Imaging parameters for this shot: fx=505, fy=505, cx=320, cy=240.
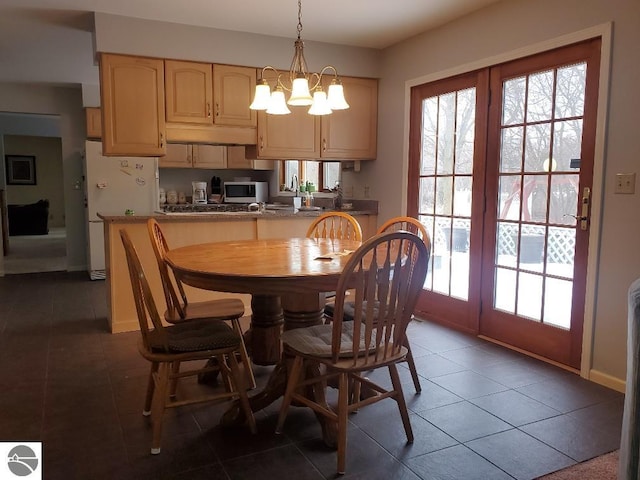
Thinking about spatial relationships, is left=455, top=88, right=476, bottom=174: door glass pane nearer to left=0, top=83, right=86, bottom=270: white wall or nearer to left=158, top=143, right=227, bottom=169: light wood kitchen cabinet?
left=158, top=143, right=227, bottom=169: light wood kitchen cabinet

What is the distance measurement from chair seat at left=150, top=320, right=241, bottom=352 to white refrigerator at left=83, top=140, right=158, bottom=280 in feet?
12.0

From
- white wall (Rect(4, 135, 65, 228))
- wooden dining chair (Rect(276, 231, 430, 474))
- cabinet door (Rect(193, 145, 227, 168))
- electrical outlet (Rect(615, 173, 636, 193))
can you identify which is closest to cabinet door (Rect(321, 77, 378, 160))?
electrical outlet (Rect(615, 173, 636, 193))

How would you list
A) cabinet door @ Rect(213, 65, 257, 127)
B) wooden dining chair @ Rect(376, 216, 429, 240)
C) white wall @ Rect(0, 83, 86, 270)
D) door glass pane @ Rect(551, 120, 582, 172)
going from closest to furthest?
1. wooden dining chair @ Rect(376, 216, 429, 240)
2. door glass pane @ Rect(551, 120, 582, 172)
3. cabinet door @ Rect(213, 65, 257, 127)
4. white wall @ Rect(0, 83, 86, 270)

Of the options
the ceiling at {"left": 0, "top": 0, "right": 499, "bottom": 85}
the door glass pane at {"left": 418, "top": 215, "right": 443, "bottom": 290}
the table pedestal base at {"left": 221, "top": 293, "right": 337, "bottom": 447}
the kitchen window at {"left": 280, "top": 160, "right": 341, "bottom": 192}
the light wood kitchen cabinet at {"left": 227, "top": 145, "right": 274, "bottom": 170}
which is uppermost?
the ceiling at {"left": 0, "top": 0, "right": 499, "bottom": 85}

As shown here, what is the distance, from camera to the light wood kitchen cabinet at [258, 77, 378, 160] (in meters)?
4.29

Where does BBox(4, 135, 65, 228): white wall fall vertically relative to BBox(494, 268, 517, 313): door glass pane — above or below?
above

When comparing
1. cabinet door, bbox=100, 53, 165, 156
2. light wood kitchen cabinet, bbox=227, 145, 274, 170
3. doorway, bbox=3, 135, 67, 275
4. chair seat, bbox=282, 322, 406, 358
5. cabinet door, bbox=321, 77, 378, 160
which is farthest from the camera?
doorway, bbox=3, 135, 67, 275

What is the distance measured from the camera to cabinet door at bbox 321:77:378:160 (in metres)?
4.49

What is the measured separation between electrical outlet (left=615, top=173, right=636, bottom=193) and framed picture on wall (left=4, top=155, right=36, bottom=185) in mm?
12446

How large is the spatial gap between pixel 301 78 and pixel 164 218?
1.83 metres

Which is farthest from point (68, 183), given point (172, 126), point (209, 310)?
point (209, 310)

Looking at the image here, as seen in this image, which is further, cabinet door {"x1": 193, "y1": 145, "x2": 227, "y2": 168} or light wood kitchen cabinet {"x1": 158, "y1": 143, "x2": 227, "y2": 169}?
cabinet door {"x1": 193, "y1": 145, "x2": 227, "y2": 168}

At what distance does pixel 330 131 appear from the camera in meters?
4.49

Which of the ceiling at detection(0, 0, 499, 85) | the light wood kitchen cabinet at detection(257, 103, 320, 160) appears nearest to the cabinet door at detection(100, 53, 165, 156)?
the ceiling at detection(0, 0, 499, 85)
